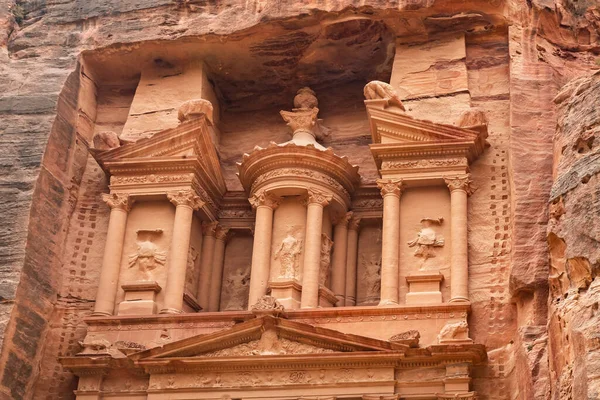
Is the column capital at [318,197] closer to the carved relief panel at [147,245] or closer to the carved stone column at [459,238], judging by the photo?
the carved stone column at [459,238]

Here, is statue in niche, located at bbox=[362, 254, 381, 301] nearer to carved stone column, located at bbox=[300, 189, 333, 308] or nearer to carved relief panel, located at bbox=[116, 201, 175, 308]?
carved stone column, located at bbox=[300, 189, 333, 308]

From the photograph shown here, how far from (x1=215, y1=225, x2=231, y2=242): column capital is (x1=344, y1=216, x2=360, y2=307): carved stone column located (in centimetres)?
194

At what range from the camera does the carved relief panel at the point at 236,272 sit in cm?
1892

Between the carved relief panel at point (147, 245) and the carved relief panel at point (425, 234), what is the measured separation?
3.44 meters

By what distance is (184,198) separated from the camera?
18406 mm

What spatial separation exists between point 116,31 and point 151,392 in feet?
21.2

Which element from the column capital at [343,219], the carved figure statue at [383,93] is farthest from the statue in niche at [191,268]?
the carved figure statue at [383,93]

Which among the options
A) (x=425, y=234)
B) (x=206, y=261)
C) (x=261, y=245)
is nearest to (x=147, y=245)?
(x=206, y=261)

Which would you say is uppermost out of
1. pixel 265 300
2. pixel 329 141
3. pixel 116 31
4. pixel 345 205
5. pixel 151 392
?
pixel 116 31

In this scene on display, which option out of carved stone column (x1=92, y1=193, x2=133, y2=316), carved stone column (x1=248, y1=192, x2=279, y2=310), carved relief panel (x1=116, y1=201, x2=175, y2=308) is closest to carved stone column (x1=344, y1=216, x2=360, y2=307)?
carved stone column (x1=248, y1=192, x2=279, y2=310)

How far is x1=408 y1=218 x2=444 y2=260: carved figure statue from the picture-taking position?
679 inches

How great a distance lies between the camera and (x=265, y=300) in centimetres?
1670

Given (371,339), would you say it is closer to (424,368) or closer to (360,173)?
(424,368)

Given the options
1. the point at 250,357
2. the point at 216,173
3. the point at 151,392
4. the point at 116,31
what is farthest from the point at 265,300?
the point at 116,31
